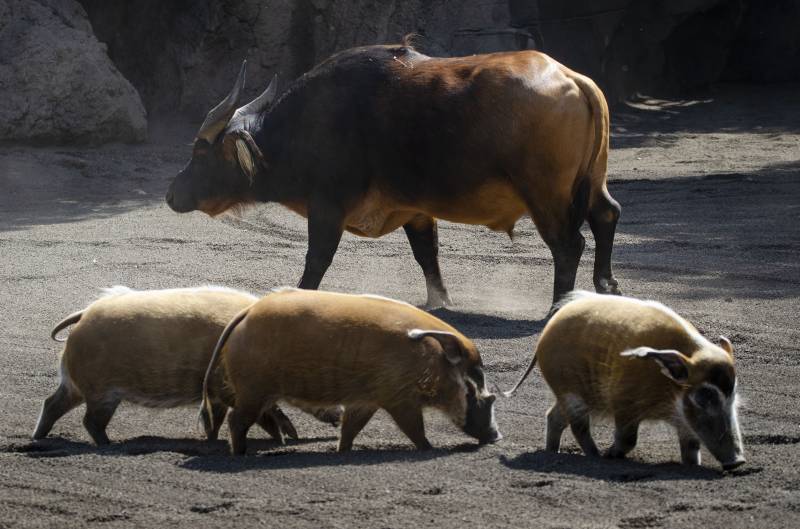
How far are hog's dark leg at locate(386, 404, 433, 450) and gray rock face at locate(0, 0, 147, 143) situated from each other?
1015cm

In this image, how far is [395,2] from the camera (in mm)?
16797

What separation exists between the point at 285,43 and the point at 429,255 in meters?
8.73

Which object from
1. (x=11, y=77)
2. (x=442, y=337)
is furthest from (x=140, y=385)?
(x=11, y=77)

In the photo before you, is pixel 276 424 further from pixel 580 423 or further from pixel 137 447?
pixel 580 423

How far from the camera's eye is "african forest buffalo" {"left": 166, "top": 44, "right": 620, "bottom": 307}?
25.5 ft

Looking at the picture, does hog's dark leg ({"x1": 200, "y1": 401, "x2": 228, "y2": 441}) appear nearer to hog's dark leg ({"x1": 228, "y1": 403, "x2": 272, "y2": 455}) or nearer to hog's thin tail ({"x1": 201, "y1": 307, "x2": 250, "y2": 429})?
hog's thin tail ({"x1": 201, "y1": 307, "x2": 250, "y2": 429})

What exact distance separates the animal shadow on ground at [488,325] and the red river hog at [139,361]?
7.44 feet

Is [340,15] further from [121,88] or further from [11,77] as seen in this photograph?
[11,77]

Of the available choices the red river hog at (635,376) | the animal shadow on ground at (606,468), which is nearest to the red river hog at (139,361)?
the animal shadow on ground at (606,468)

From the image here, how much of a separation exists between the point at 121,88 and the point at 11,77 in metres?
1.27

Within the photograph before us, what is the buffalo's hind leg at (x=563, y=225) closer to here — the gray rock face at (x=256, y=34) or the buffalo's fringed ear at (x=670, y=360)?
the buffalo's fringed ear at (x=670, y=360)

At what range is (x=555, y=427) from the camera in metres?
5.01

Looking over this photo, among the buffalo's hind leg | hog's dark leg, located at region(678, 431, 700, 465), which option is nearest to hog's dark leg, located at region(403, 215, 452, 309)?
the buffalo's hind leg

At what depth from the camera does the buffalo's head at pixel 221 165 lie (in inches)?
334
